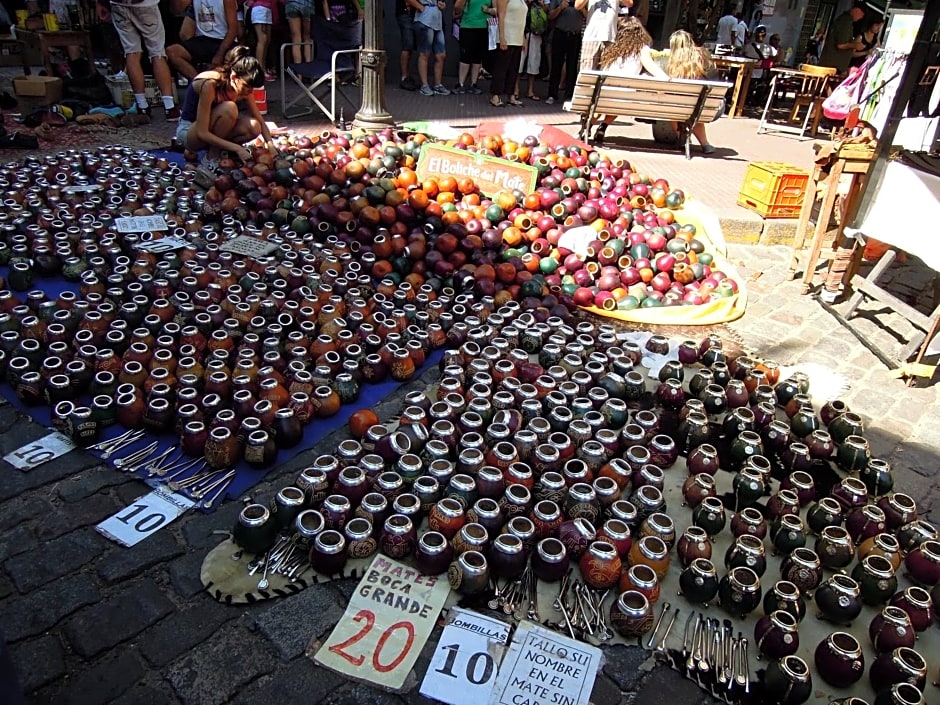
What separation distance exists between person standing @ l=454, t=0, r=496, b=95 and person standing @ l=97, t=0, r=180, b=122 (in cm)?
475

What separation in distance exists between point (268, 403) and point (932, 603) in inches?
118

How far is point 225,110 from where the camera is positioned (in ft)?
21.6

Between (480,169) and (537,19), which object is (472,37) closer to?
(537,19)

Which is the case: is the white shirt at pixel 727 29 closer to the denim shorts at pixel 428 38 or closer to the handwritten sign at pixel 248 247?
the denim shorts at pixel 428 38

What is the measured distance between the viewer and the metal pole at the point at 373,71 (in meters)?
7.58

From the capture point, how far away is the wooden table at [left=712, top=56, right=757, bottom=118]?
1218cm

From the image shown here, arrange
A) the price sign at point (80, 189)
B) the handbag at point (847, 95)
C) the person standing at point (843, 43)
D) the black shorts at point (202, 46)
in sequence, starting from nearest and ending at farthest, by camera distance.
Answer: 1. the price sign at point (80, 189)
2. the black shorts at point (202, 46)
3. the handbag at point (847, 95)
4. the person standing at point (843, 43)

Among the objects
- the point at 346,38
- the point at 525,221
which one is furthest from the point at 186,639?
the point at 346,38

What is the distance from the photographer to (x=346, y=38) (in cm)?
946

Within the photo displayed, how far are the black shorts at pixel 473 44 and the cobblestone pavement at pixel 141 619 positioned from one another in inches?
382

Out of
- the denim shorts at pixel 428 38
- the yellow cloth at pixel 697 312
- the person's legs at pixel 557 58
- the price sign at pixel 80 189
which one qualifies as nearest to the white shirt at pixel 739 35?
the person's legs at pixel 557 58

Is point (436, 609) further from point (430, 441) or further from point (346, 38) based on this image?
point (346, 38)

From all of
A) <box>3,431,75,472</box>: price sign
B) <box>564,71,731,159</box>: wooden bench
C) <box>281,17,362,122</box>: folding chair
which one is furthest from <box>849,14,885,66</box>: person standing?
<box>3,431,75,472</box>: price sign

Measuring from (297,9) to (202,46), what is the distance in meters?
1.67
